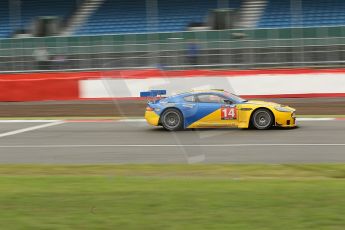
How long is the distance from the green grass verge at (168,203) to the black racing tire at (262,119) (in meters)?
7.72

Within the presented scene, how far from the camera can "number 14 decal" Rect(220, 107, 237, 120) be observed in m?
15.6

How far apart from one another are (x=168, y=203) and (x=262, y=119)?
9.48 m

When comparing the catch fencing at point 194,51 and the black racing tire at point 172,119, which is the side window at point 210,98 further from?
the catch fencing at point 194,51

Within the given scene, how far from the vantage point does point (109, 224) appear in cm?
577

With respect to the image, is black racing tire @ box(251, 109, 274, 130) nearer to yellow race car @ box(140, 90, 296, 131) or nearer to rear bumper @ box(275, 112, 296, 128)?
yellow race car @ box(140, 90, 296, 131)

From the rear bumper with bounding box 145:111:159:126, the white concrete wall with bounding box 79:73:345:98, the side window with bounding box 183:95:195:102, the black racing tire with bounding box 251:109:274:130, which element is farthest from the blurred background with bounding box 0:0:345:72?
the black racing tire with bounding box 251:109:274:130

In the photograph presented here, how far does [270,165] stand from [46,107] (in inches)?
572

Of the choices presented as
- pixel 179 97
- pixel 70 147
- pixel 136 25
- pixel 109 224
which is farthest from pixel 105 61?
pixel 109 224

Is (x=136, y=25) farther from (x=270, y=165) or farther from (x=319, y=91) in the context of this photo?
(x=270, y=165)

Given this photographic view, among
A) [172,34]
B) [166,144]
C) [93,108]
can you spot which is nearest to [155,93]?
[166,144]

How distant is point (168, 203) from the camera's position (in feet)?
21.1

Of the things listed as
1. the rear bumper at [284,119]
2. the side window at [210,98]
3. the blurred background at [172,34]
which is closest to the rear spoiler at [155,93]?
the side window at [210,98]

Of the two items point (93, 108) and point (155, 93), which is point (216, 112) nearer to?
point (155, 93)

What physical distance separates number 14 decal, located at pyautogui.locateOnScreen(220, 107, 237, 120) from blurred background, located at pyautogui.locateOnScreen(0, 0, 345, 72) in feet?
16.3
